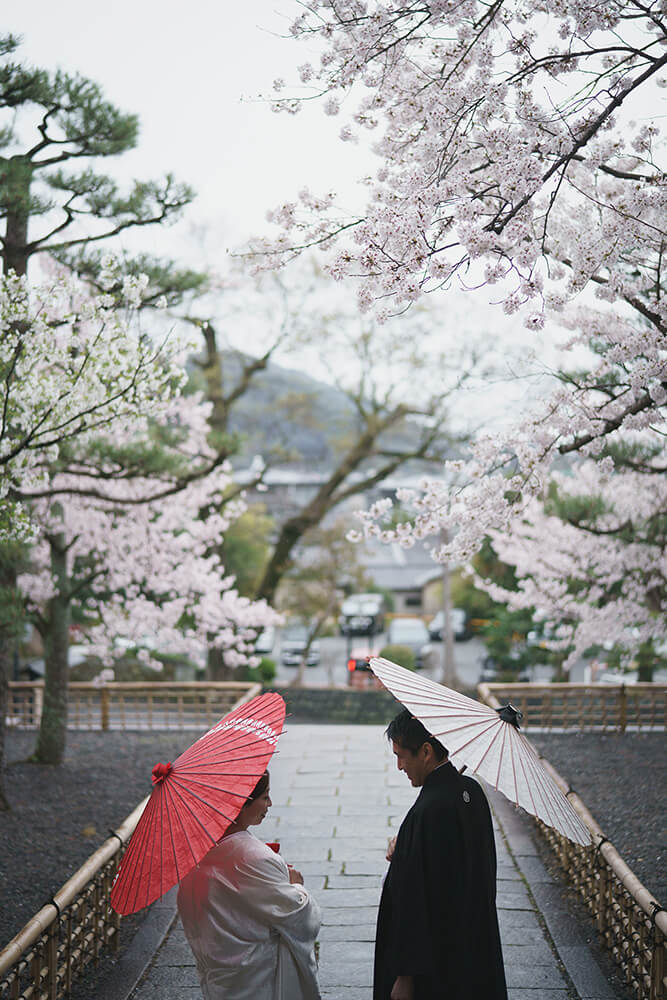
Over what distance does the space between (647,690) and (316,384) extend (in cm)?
1205

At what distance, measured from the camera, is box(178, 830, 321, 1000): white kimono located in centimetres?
284

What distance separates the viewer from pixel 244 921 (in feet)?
9.39

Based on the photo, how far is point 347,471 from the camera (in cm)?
1780

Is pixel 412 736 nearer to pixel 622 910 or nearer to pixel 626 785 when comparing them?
pixel 622 910

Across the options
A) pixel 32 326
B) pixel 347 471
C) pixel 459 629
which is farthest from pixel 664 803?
pixel 459 629

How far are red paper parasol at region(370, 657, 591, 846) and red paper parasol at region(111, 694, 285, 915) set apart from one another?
1.53 ft

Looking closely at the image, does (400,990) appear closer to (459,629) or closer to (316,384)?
(316,384)

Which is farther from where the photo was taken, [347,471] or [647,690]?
[347,471]

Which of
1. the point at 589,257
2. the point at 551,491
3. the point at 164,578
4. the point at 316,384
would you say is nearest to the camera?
the point at 589,257

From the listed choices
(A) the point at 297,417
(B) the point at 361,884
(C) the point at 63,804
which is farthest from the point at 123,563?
(A) the point at 297,417

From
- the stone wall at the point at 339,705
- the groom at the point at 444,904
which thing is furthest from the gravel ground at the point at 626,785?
the stone wall at the point at 339,705

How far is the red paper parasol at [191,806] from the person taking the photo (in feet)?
8.83

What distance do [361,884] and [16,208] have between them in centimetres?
540

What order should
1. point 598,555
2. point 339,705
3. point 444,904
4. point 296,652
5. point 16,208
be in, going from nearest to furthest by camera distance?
point 444,904 < point 16,208 < point 598,555 < point 339,705 < point 296,652
